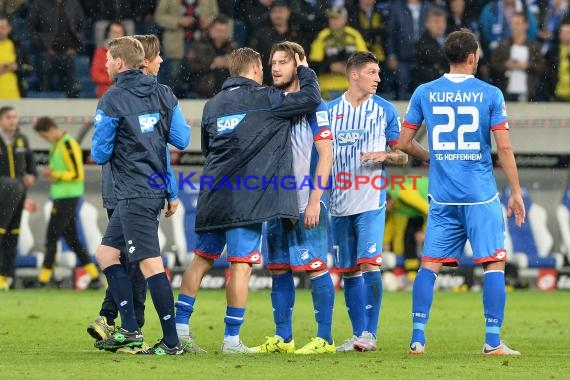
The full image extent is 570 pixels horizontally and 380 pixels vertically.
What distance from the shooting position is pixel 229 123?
31.9 ft

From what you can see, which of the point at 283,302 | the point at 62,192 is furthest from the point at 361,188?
the point at 62,192

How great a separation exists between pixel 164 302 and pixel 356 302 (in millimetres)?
1745

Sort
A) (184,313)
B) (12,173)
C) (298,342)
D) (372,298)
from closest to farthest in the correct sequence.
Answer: (184,313) → (372,298) → (298,342) → (12,173)

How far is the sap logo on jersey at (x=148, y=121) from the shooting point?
9.38 meters

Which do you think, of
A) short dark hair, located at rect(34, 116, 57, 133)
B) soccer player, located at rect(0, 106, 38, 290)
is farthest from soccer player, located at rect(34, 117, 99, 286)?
soccer player, located at rect(0, 106, 38, 290)

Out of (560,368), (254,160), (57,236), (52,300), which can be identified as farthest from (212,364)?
(57,236)

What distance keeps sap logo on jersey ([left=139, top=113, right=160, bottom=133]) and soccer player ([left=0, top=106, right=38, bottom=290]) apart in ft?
27.8

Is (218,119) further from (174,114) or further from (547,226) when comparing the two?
(547,226)

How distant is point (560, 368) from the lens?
29.2 ft

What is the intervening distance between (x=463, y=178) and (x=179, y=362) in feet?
7.86

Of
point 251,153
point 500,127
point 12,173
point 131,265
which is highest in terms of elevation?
point 500,127

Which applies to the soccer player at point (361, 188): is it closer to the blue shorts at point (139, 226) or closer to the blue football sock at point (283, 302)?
the blue football sock at point (283, 302)

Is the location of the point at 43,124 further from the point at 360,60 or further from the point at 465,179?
the point at 465,179

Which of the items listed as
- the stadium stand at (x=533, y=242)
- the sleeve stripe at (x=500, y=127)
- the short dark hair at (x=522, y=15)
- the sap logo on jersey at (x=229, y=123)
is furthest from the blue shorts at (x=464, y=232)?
the short dark hair at (x=522, y=15)
